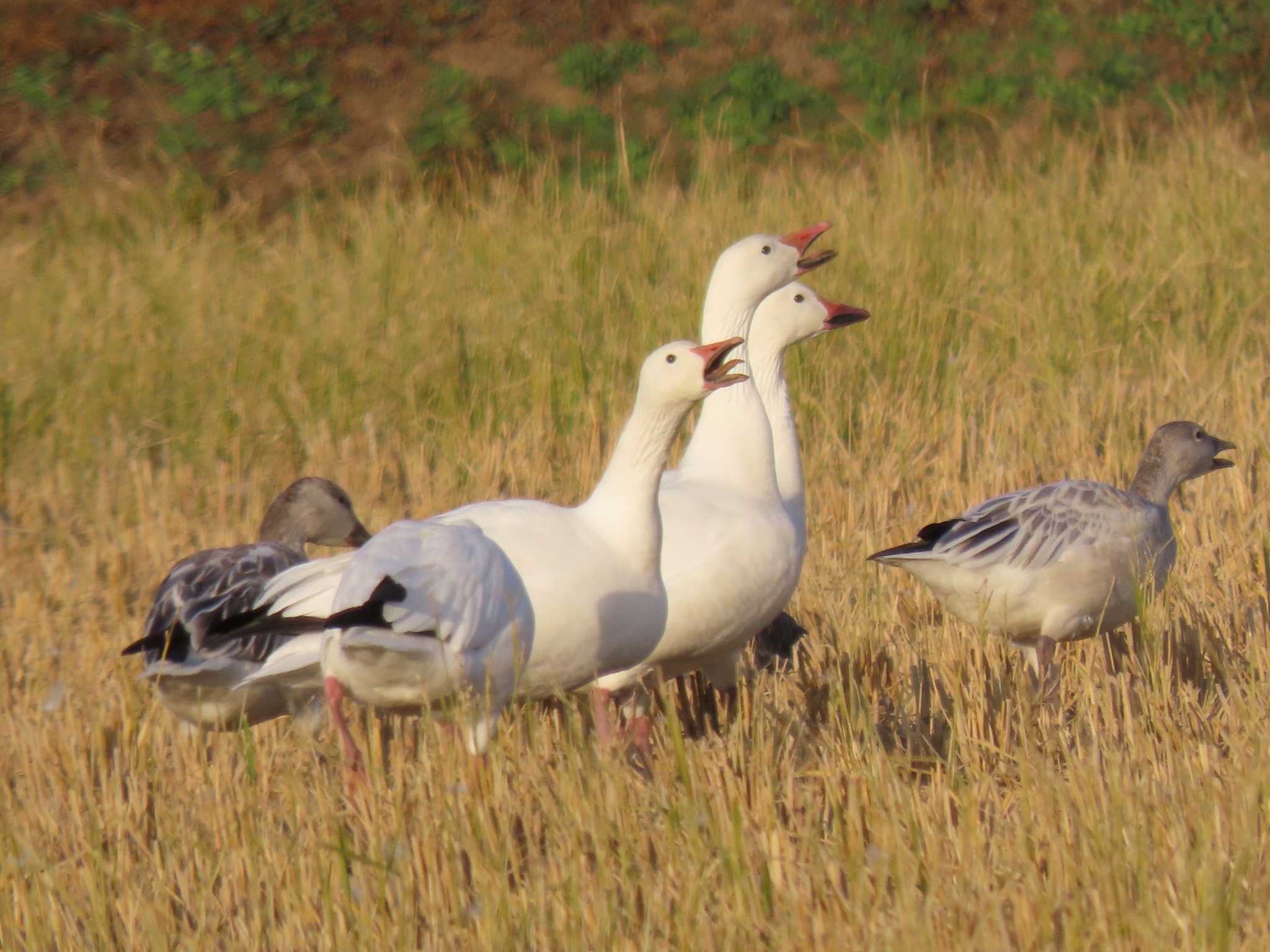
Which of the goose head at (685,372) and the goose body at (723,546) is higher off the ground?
the goose head at (685,372)

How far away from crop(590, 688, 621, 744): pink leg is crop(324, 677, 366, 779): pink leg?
27.4 inches

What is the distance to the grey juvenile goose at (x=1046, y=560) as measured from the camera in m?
4.53

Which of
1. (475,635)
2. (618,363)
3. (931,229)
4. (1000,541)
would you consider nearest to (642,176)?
(931,229)

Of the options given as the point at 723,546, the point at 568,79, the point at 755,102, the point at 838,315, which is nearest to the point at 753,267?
the point at 838,315

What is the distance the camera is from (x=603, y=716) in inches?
164

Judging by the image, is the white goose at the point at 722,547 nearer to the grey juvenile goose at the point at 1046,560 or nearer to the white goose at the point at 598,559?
the white goose at the point at 598,559

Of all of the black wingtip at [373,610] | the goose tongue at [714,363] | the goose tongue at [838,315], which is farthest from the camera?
the goose tongue at [838,315]

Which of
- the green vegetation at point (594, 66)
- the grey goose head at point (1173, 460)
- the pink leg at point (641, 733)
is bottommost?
the pink leg at point (641, 733)

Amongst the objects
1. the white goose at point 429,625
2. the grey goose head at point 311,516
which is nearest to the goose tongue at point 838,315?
the grey goose head at point 311,516

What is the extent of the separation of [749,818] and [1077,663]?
134 centimetres

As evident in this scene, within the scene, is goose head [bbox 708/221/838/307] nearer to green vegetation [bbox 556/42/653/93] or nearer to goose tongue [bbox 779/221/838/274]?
goose tongue [bbox 779/221/838/274]

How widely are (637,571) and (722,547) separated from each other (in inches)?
22.0

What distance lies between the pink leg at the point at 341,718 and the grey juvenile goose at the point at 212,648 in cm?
49

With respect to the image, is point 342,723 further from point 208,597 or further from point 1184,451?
point 1184,451
